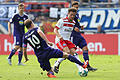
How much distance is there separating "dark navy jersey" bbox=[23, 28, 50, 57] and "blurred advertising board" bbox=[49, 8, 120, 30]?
46.9 feet

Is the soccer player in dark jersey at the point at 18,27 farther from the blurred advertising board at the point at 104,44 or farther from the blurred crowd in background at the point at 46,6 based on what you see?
the blurred crowd in background at the point at 46,6

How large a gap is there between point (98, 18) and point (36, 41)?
49.2 feet

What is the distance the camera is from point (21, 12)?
16.0 m

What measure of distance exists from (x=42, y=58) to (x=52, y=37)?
12353 millimetres

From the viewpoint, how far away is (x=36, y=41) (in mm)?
11000

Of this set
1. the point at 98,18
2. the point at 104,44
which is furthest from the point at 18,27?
the point at 98,18

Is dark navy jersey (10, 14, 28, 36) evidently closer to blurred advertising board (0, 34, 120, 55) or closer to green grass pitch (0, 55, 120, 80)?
green grass pitch (0, 55, 120, 80)

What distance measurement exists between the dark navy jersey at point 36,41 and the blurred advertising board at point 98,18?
14285 millimetres

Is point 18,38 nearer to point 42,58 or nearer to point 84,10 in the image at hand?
point 42,58

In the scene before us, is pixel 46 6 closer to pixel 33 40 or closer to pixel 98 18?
pixel 98 18

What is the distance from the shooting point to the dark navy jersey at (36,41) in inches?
432

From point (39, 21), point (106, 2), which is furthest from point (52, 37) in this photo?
point (106, 2)

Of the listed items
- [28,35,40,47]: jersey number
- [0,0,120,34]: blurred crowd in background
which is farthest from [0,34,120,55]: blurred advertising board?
[28,35,40,47]: jersey number

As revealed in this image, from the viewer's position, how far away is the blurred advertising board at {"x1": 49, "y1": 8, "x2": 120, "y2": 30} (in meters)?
25.3
